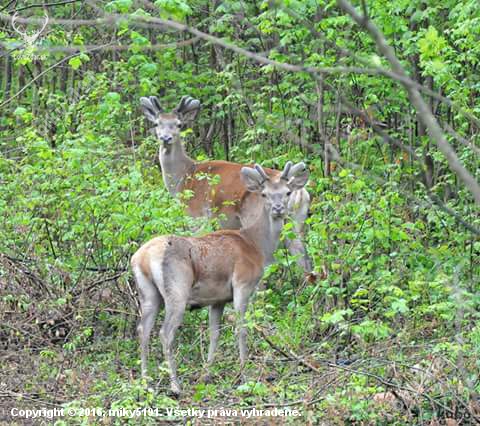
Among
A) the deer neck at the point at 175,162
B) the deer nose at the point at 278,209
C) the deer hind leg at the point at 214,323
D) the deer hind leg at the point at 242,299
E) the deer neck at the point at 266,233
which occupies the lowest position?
the deer hind leg at the point at 214,323

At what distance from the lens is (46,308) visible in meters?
8.12

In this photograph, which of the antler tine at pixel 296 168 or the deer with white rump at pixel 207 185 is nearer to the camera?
the antler tine at pixel 296 168

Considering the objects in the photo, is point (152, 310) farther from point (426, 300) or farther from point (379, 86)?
point (379, 86)

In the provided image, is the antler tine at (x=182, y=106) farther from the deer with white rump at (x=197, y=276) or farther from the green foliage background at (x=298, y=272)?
the deer with white rump at (x=197, y=276)

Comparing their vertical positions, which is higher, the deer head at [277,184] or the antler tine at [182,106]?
the antler tine at [182,106]

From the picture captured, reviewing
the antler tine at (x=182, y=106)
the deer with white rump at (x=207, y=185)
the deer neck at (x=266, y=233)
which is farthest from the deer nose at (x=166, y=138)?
the deer neck at (x=266, y=233)

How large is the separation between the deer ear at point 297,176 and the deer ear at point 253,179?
0.29 m

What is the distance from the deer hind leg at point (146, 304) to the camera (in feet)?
26.7

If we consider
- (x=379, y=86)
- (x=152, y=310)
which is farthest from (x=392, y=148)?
(x=152, y=310)

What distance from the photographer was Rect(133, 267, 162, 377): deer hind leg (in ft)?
26.7

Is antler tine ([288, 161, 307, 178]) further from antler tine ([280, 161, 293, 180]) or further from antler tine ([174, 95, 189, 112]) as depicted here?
antler tine ([174, 95, 189, 112])

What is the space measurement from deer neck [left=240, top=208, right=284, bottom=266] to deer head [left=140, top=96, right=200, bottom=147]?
3.22 metres

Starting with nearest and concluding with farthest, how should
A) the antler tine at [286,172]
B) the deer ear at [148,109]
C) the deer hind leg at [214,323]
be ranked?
the deer hind leg at [214,323] < the antler tine at [286,172] < the deer ear at [148,109]

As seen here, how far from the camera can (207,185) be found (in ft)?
41.5
